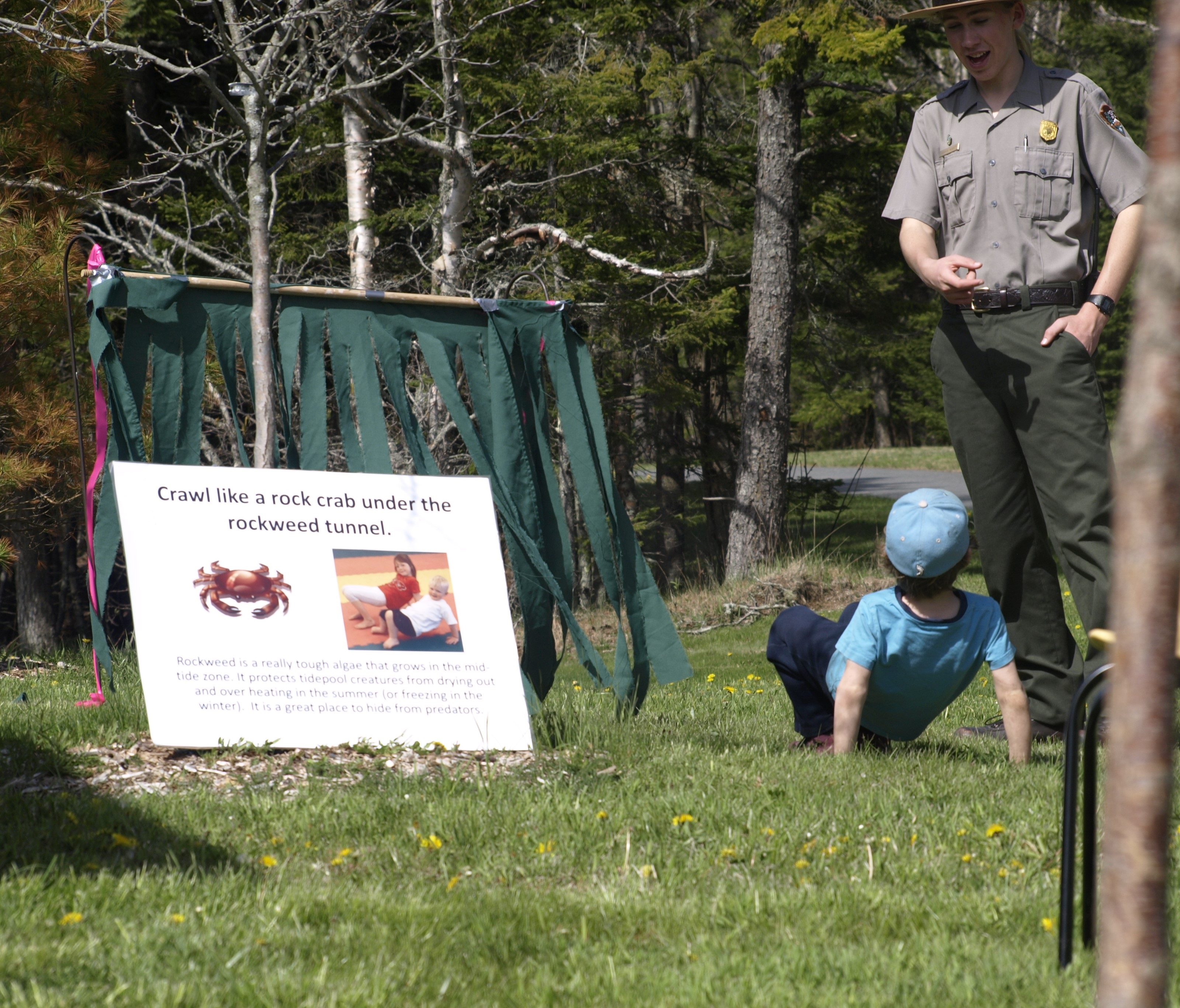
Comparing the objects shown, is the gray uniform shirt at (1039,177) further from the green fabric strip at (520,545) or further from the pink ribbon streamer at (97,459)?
the pink ribbon streamer at (97,459)

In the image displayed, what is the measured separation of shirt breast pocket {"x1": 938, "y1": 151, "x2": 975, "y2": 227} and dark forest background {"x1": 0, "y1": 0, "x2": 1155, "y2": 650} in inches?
164

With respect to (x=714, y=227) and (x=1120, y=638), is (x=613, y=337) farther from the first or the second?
(x=1120, y=638)

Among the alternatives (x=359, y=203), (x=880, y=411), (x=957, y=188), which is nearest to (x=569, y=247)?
(x=359, y=203)

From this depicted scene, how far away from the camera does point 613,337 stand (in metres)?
12.8

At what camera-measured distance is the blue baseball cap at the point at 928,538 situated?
3.50 meters

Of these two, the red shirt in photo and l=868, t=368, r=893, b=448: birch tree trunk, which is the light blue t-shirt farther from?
l=868, t=368, r=893, b=448: birch tree trunk

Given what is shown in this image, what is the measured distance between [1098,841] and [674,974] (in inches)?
53.3

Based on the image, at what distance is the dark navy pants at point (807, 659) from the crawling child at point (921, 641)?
5 centimetres

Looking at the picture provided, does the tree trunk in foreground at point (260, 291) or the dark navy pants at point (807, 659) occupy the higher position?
the tree trunk in foreground at point (260, 291)

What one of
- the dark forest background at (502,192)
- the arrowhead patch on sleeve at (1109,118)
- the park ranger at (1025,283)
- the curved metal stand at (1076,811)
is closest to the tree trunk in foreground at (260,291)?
the dark forest background at (502,192)

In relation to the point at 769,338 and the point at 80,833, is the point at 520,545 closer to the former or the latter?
the point at 80,833

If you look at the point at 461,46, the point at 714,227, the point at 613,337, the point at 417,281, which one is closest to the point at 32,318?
the point at 417,281

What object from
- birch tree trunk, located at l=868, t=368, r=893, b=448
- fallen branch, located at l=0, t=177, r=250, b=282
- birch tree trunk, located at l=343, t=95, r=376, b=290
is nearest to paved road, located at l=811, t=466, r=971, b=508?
birch tree trunk, located at l=868, t=368, r=893, b=448

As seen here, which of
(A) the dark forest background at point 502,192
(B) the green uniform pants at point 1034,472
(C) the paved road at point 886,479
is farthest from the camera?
(C) the paved road at point 886,479
